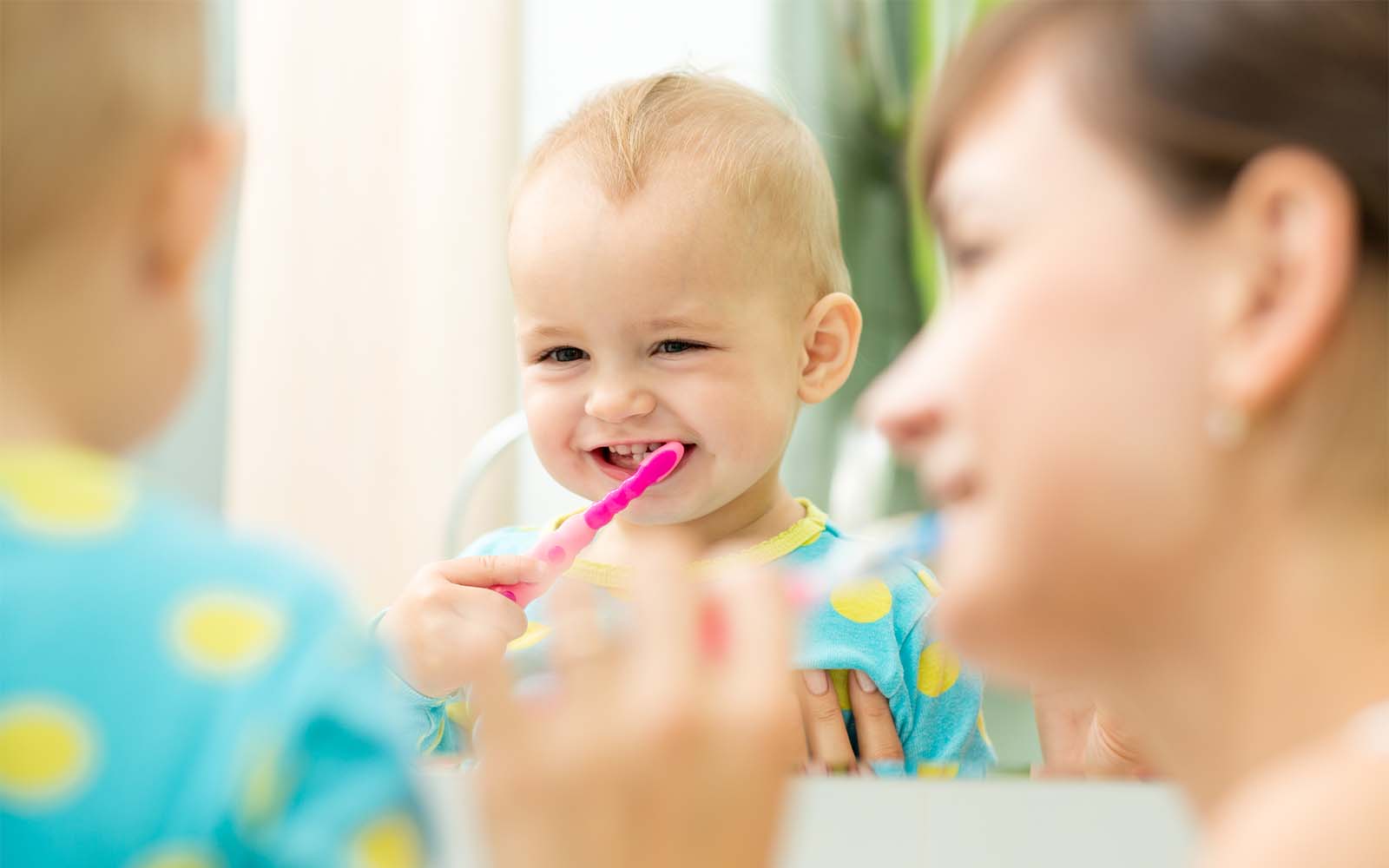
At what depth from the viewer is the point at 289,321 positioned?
161cm

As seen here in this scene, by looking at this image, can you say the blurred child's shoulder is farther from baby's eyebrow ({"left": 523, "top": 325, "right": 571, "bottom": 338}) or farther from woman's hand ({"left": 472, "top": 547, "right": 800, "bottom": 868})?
baby's eyebrow ({"left": 523, "top": 325, "right": 571, "bottom": 338})

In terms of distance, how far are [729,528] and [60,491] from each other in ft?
2.14

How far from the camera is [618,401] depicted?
2.92ft

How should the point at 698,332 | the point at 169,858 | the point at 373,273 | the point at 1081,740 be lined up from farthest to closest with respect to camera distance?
the point at 373,273, the point at 698,332, the point at 1081,740, the point at 169,858

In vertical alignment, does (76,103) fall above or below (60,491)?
above

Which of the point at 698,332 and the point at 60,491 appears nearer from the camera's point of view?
the point at 60,491

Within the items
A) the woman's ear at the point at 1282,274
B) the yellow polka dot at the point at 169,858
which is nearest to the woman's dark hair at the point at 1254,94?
the woman's ear at the point at 1282,274

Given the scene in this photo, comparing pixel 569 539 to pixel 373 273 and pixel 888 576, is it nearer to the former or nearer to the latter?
pixel 888 576

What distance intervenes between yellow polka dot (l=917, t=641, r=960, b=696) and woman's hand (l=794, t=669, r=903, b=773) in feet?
0.11

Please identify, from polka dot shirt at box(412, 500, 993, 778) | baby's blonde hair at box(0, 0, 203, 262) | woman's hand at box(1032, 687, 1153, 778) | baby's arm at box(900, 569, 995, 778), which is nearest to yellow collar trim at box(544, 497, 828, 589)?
polka dot shirt at box(412, 500, 993, 778)

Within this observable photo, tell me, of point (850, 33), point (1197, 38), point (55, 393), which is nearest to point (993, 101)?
point (1197, 38)

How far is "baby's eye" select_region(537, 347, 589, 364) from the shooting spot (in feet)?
3.02

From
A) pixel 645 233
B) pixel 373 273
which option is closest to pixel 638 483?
pixel 645 233

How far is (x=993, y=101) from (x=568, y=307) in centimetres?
44
